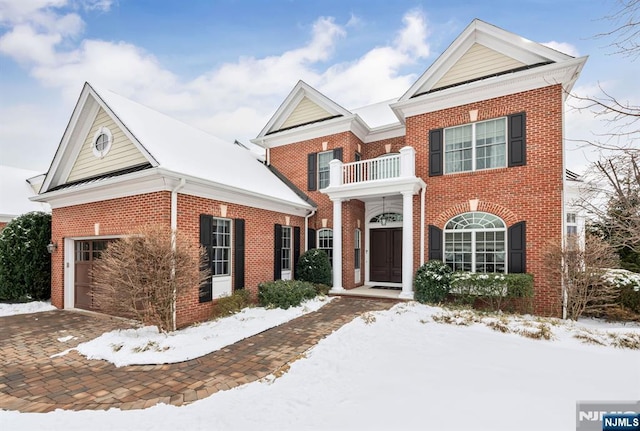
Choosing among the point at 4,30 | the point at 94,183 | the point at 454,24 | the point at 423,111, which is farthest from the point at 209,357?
the point at 454,24

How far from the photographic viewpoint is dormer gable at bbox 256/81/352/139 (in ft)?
43.8

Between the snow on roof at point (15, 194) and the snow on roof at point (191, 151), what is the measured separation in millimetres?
11830

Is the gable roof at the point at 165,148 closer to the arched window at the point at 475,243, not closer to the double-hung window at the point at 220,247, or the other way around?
the double-hung window at the point at 220,247

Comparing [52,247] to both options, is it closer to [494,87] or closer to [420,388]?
[420,388]

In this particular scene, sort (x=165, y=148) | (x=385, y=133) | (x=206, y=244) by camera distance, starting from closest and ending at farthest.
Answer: (x=206, y=244) < (x=165, y=148) < (x=385, y=133)

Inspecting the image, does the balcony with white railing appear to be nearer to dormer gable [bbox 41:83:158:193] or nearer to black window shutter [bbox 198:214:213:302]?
black window shutter [bbox 198:214:213:302]

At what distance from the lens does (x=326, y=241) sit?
12.9 meters

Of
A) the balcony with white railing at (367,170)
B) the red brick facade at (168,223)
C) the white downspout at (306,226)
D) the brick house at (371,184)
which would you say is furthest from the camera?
the white downspout at (306,226)

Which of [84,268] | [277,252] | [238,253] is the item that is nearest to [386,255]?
[277,252]

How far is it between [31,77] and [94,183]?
14.3 ft

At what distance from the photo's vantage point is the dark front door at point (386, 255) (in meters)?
13.0

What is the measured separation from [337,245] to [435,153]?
4.79 m

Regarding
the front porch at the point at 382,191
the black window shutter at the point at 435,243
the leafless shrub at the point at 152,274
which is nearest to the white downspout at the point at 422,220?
the front porch at the point at 382,191

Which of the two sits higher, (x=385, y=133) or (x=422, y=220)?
(x=385, y=133)
